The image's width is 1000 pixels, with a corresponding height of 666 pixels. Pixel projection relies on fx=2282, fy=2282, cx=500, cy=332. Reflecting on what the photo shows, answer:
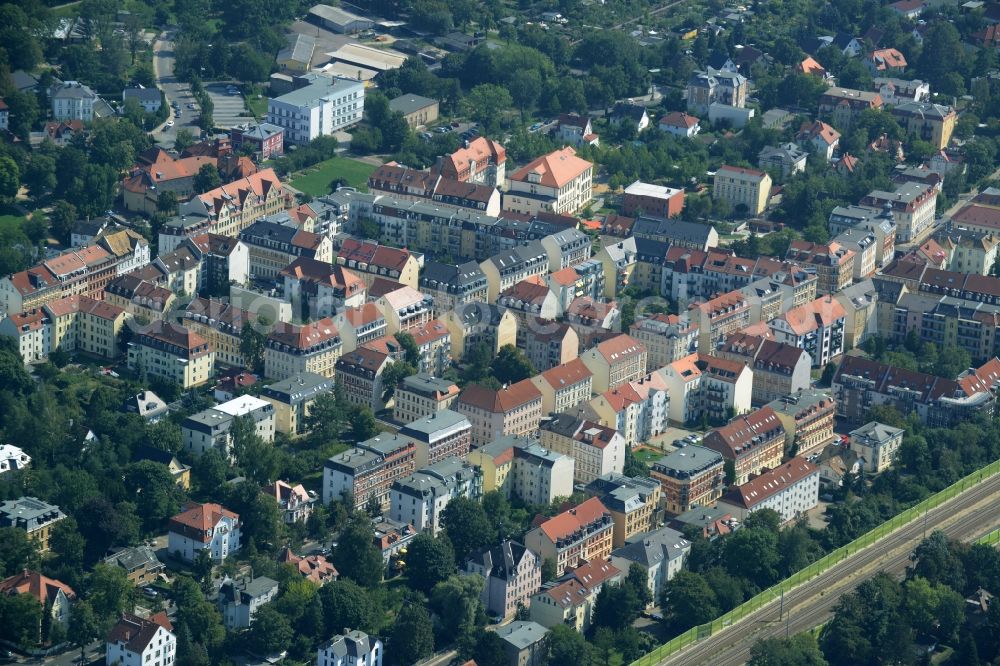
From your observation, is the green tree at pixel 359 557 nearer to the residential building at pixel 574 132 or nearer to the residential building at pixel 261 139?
the residential building at pixel 261 139

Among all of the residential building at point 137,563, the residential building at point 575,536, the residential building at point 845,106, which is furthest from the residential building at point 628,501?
the residential building at point 845,106

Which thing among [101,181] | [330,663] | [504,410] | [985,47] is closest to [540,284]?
[504,410]

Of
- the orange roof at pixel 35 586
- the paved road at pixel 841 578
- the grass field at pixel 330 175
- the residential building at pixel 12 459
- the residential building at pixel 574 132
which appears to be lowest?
the paved road at pixel 841 578

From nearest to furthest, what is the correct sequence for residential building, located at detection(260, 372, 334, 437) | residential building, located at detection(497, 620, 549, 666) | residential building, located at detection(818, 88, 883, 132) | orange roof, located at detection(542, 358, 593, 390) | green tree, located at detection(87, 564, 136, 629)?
residential building, located at detection(497, 620, 549, 666), green tree, located at detection(87, 564, 136, 629), residential building, located at detection(260, 372, 334, 437), orange roof, located at detection(542, 358, 593, 390), residential building, located at detection(818, 88, 883, 132)

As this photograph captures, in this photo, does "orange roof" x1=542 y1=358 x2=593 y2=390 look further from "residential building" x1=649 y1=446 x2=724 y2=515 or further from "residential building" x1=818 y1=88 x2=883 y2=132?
"residential building" x1=818 y1=88 x2=883 y2=132

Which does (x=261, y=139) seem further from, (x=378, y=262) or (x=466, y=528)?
(x=466, y=528)

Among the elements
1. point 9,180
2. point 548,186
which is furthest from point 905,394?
point 9,180

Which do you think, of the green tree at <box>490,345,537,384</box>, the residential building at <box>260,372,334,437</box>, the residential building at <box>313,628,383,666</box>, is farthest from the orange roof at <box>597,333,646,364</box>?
the residential building at <box>313,628,383,666</box>
